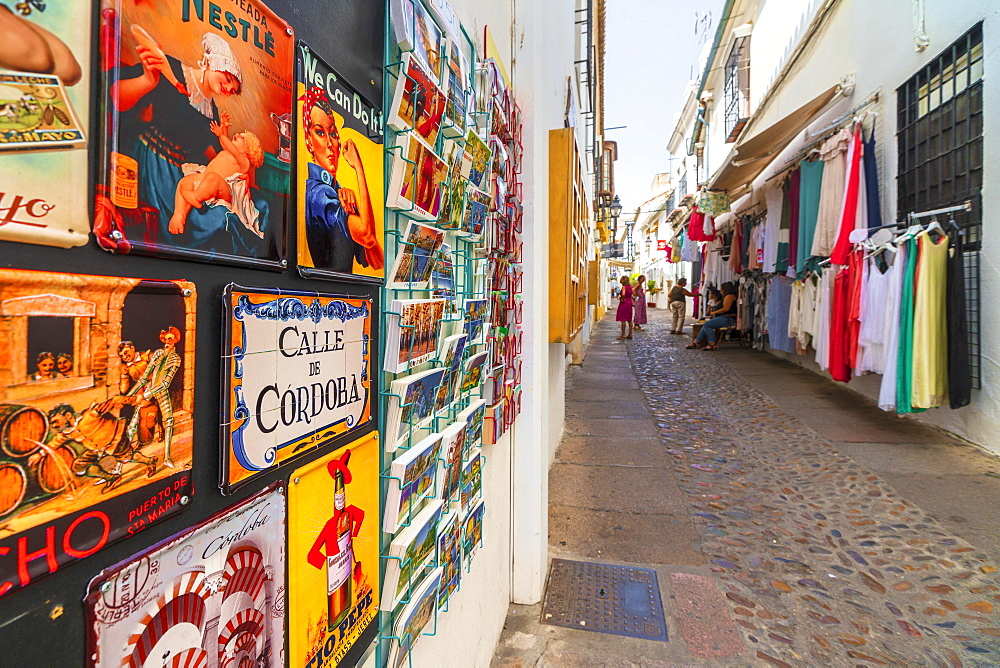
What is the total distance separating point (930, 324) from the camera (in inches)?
166

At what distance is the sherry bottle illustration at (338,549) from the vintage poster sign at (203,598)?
11 centimetres

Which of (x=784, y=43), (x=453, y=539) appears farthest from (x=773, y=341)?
(x=453, y=539)

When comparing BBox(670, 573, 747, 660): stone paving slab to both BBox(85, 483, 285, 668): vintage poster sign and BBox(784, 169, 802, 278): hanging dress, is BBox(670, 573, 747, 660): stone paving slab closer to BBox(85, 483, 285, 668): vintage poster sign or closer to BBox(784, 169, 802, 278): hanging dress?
BBox(85, 483, 285, 668): vintage poster sign

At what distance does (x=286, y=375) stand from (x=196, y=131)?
12.6 inches

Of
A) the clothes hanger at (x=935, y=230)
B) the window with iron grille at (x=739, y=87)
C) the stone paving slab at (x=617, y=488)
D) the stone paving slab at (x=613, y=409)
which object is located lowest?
the stone paving slab at (x=617, y=488)

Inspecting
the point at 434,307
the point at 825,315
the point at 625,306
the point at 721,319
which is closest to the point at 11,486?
the point at 434,307

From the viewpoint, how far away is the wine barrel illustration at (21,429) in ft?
1.30

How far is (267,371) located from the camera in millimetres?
683

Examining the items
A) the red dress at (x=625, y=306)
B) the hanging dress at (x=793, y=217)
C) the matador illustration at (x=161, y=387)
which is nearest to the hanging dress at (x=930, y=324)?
the hanging dress at (x=793, y=217)

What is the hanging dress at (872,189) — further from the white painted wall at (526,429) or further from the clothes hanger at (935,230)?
the white painted wall at (526,429)

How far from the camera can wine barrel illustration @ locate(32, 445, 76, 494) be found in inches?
16.8

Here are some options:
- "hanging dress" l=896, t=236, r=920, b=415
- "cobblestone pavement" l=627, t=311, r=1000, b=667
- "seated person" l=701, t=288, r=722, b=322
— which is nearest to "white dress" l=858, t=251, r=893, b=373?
"hanging dress" l=896, t=236, r=920, b=415

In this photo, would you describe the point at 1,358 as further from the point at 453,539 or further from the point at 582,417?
the point at 582,417

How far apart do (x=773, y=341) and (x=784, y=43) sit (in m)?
5.59
